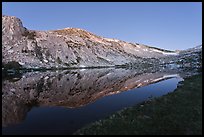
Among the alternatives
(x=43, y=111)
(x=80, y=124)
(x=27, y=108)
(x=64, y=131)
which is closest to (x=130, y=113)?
(x=80, y=124)

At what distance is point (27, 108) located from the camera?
135ft

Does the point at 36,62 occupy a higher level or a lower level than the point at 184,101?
higher

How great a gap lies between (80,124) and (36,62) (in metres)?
166

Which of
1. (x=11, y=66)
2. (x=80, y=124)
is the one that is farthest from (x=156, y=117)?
(x=11, y=66)

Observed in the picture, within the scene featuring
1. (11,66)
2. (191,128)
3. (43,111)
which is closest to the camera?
(191,128)

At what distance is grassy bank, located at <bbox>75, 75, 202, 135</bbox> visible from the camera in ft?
78.0

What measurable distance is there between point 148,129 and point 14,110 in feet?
73.1

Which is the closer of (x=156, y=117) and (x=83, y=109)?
(x=156, y=117)

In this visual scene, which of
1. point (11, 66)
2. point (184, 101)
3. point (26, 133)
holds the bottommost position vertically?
point (26, 133)

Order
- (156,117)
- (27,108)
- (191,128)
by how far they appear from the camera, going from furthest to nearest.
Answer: (27,108) < (156,117) < (191,128)

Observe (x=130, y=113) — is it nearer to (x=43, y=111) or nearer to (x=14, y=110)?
(x=43, y=111)

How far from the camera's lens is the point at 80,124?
29656 millimetres

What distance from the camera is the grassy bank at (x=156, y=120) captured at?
23.8 m

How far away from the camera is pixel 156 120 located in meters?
27.0
